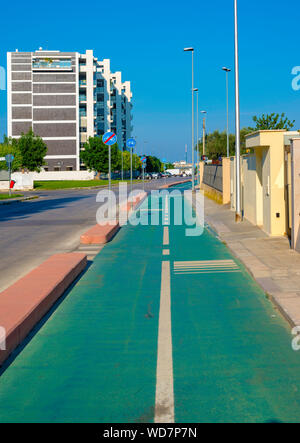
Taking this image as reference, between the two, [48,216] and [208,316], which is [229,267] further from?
[48,216]

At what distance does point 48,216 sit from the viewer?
25016 mm

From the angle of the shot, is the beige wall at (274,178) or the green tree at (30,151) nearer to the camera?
the beige wall at (274,178)

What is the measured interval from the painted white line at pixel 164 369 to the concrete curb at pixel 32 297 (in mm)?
1459

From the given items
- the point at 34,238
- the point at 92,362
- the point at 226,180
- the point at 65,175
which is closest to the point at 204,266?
the point at 92,362

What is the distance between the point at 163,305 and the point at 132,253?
5.47m

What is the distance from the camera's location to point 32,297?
768 cm

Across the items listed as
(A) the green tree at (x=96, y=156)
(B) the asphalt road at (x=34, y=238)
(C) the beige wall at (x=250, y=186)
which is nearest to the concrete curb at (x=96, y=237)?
(B) the asphalt road at (x=34, y=238)


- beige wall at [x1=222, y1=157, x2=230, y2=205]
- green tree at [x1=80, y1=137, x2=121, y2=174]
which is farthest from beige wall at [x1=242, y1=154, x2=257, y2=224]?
green tree at [x1=80, y1=137, x2=121, y2=174]

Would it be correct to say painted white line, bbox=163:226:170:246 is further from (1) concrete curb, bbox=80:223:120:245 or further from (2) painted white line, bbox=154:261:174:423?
(2) painted white line, bbox=154:261:174:423

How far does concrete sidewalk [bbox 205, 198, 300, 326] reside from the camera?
309 inches

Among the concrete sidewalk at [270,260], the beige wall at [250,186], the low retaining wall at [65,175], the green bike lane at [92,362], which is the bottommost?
the green bike lane at [92,362]

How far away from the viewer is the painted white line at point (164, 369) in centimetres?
434

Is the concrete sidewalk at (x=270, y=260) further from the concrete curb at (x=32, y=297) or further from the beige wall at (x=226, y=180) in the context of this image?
the beige wall at (x=226, y=180)

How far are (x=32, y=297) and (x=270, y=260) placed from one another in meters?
5.46
